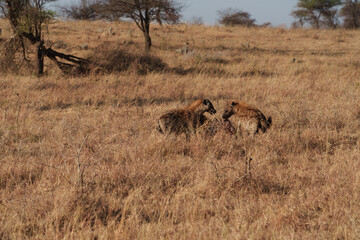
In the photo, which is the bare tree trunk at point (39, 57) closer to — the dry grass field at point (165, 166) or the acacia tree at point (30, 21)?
the acacia tree at point (30, 21)

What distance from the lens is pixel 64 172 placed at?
14.6 feet

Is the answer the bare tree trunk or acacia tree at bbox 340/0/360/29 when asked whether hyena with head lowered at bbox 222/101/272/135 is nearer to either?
the bare tree trunk

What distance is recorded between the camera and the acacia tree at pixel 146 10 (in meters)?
17.2

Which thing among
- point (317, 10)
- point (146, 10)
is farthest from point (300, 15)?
point (146, 10)

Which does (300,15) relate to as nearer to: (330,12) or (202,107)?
(330,12)

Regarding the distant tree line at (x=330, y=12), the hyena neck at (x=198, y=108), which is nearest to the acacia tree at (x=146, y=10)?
the hyena neck at (x=198, y=108)

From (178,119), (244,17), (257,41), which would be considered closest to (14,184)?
(178,119)

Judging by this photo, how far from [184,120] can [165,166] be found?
1.38 meters

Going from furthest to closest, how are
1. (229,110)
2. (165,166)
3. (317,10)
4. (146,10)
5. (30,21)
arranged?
1. (317,10)
2. (146,10)
3. (30,21)
4. (229,110)
5. (165,166)

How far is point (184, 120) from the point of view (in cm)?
596

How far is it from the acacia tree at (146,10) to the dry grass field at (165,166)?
787 centimetres

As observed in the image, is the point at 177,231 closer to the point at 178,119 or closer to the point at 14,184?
the point at 14,184

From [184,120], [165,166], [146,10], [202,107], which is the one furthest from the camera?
[146,10]

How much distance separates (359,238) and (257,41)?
22116mm
